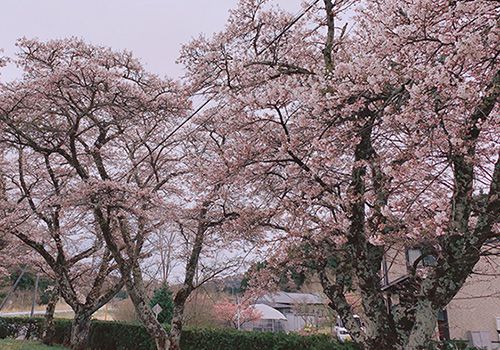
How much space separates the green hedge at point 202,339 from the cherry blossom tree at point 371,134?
2.07 meters

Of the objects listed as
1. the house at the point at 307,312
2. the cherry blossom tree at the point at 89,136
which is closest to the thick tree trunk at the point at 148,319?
the cherry blossom tree at the point at 89,136

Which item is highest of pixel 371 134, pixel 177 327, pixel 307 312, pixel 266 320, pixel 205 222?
pixel 371 134

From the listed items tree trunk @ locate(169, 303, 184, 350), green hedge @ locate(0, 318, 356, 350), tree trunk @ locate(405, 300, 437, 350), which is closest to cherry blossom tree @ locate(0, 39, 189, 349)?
tree trunk @ locate(169, 303, 184, 350)

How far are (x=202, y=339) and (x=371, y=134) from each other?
6479 mm

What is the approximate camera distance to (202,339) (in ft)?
29.0

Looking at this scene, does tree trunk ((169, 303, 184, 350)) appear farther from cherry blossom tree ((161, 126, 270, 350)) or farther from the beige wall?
the beige wall

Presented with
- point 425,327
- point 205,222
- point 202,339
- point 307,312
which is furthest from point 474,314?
point 307,312

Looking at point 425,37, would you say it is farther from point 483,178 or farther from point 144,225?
point 144,225

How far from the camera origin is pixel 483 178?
3.94m

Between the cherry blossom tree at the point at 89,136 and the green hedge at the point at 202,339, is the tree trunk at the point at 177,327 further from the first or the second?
the green hedge at the point at 202,339

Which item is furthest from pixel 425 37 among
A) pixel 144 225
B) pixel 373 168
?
pixel 144 225

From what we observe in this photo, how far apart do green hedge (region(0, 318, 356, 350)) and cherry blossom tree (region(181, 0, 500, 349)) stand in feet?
6.78

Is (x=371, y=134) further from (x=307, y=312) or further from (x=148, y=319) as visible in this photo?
(x=307, y=312)

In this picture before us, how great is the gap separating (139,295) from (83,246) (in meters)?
4.28
